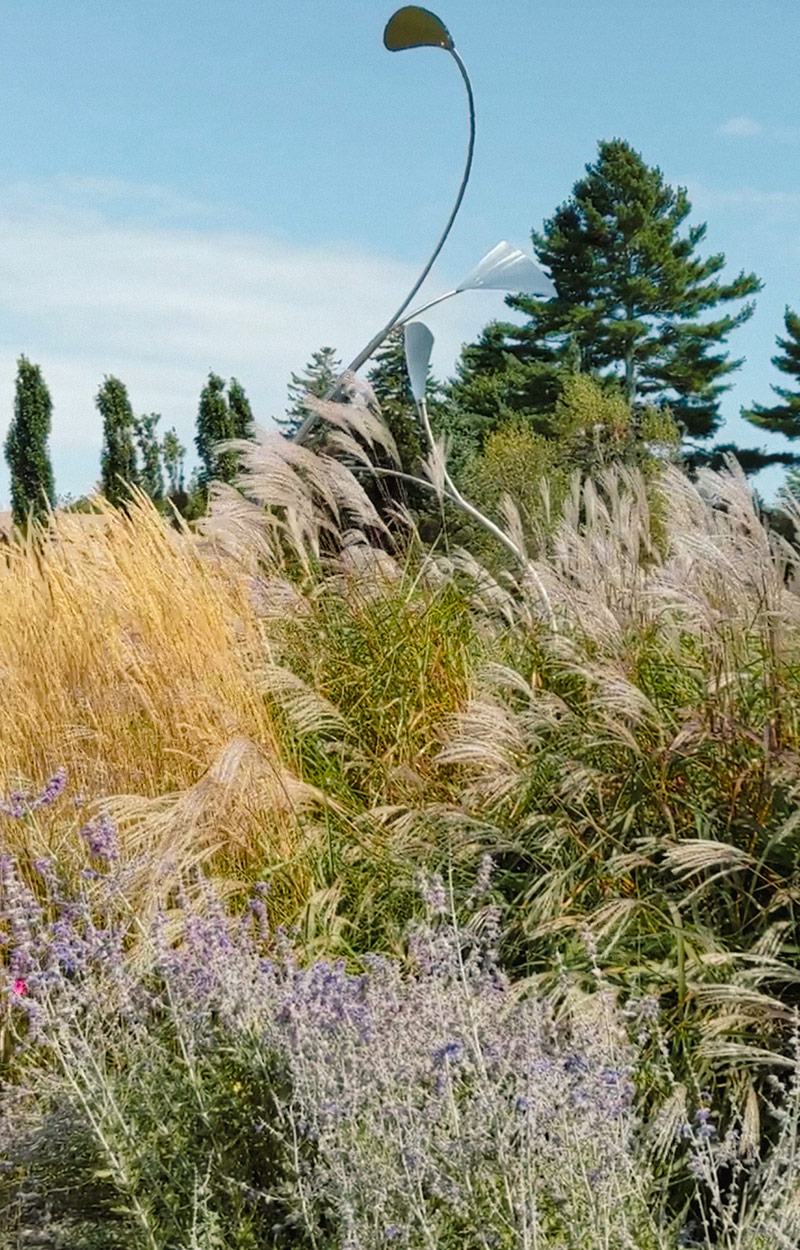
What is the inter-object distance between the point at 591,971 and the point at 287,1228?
840 millimetres

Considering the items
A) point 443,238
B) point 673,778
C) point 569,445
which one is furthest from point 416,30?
point 569,445

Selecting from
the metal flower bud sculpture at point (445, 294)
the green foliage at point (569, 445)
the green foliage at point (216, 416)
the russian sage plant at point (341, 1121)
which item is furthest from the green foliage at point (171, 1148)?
the green foliage at point (216, 416)

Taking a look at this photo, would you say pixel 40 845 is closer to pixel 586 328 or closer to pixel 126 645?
pixel 126 645

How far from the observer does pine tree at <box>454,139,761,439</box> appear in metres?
31.5

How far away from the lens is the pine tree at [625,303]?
104 ft

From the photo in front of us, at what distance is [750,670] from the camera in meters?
3.32

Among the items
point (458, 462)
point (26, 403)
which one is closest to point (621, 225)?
point (26, 403)

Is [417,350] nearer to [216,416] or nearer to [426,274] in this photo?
[426,274]

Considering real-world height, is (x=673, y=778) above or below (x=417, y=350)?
below

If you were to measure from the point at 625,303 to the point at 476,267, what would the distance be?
2789 cm

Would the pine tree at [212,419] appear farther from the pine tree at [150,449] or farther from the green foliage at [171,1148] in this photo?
the green foliage at [171,1148]

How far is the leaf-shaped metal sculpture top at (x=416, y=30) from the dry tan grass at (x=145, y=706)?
282 cm

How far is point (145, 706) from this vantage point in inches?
150

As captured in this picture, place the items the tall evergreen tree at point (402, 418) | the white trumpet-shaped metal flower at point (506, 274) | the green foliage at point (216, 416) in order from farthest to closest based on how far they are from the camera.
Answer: the green foliage at point (216, 416) < the tall evergreen tree at point (402, 418) < the white trumpet-shaped metal flower at point (506, 274)
